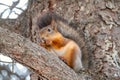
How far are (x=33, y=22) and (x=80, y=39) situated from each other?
36cm

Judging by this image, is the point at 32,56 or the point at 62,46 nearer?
the point at 32,56

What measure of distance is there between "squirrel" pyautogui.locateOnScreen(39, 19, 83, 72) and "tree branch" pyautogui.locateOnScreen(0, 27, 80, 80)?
1.23 ft

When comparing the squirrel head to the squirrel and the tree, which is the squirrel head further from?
the tree

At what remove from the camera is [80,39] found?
183 centimetres

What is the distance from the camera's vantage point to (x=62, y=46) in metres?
1.79

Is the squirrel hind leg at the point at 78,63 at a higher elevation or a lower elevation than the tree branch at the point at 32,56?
lower

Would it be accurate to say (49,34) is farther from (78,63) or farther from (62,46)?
(78,63)

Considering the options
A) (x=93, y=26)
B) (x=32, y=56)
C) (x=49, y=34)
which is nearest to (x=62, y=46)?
(x=49, y=34)

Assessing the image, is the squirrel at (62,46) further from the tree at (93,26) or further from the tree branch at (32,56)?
the tree branch at (32,56)

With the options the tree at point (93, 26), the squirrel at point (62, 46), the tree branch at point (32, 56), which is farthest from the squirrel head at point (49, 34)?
the tree branch at point (32, 56)

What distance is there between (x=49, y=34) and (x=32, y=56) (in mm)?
540

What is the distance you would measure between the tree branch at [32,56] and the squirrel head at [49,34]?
0.45 metres

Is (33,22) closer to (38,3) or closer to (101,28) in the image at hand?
(38,3)

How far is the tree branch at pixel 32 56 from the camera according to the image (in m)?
1.30
